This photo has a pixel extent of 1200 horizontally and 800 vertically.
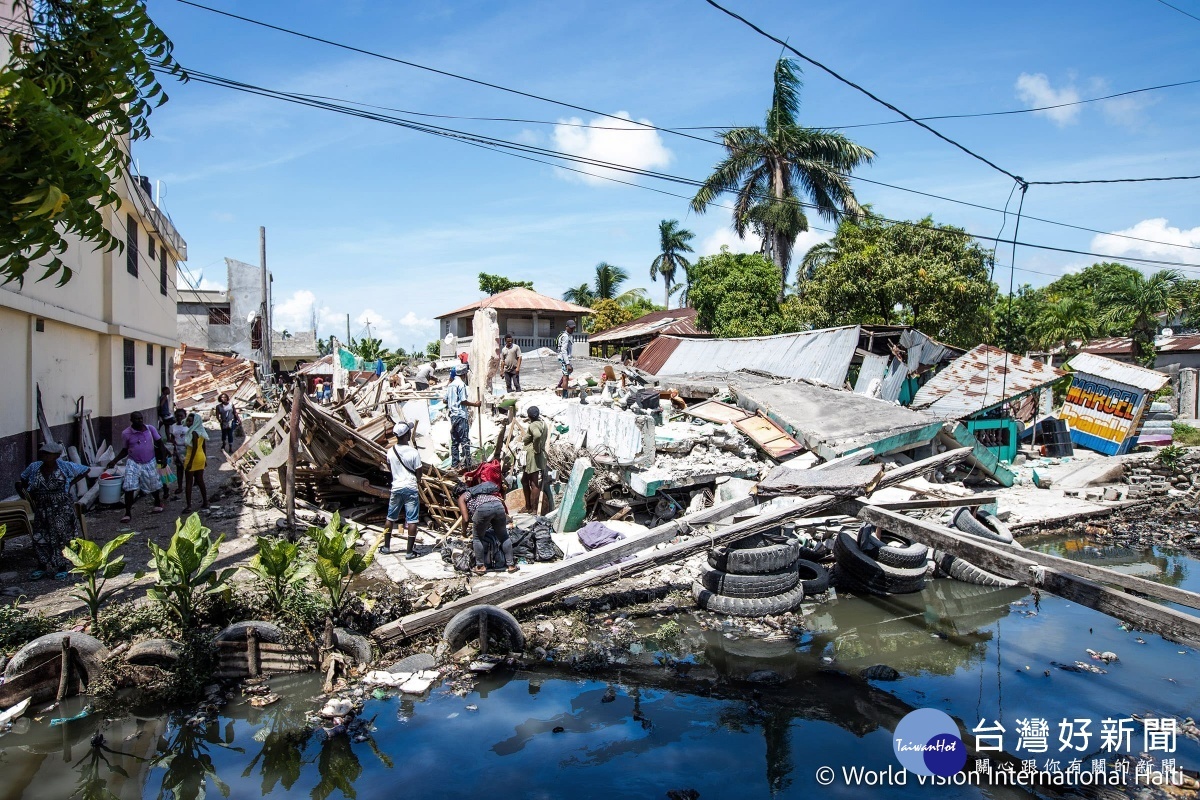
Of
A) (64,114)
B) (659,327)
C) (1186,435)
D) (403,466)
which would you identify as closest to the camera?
(64,114)

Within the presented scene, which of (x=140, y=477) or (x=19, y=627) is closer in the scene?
(x=19, y=627)

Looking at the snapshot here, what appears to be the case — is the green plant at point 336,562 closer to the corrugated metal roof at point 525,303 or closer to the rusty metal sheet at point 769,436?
the rusty metal sheet at point 769,436

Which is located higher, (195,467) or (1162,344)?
(1162,344)

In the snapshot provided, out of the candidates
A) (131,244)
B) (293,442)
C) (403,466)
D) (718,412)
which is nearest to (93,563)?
(293,442)

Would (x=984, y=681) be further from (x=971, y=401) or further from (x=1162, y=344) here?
(x=1162, y=344)

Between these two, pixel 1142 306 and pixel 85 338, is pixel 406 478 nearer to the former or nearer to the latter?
pixel 85 338

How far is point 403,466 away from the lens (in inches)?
328

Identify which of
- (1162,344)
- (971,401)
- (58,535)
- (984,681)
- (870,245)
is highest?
(870,245)

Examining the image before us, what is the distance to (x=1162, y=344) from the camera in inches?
1294

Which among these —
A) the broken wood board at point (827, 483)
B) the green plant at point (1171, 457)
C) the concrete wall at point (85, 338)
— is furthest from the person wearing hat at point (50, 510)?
the green plant at point (1171, 457)

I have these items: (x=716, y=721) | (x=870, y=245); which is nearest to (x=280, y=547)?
(x=716, y=721)

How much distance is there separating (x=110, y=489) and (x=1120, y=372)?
907 inches

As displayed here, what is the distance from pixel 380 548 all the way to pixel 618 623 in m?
3.49

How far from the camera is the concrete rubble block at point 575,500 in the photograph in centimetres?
951
